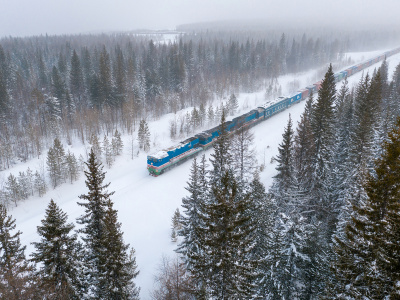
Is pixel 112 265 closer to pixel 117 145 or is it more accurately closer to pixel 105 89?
pixel 117 145

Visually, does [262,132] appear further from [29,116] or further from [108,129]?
[29,116]

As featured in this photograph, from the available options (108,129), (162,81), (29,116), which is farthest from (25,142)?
(162,81)

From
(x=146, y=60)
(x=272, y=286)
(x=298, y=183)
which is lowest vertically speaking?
(x=272, y=286)

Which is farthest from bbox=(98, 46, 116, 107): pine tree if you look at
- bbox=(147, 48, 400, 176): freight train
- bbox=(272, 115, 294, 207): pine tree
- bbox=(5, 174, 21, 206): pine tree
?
bbox=(272, 115, 294, 207): pine tree

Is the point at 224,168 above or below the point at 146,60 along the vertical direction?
below

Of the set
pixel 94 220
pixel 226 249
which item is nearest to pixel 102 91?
pixel 94 220

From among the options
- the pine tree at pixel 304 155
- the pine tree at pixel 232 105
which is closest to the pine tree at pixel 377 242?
the pine tree at pixel 304 155
